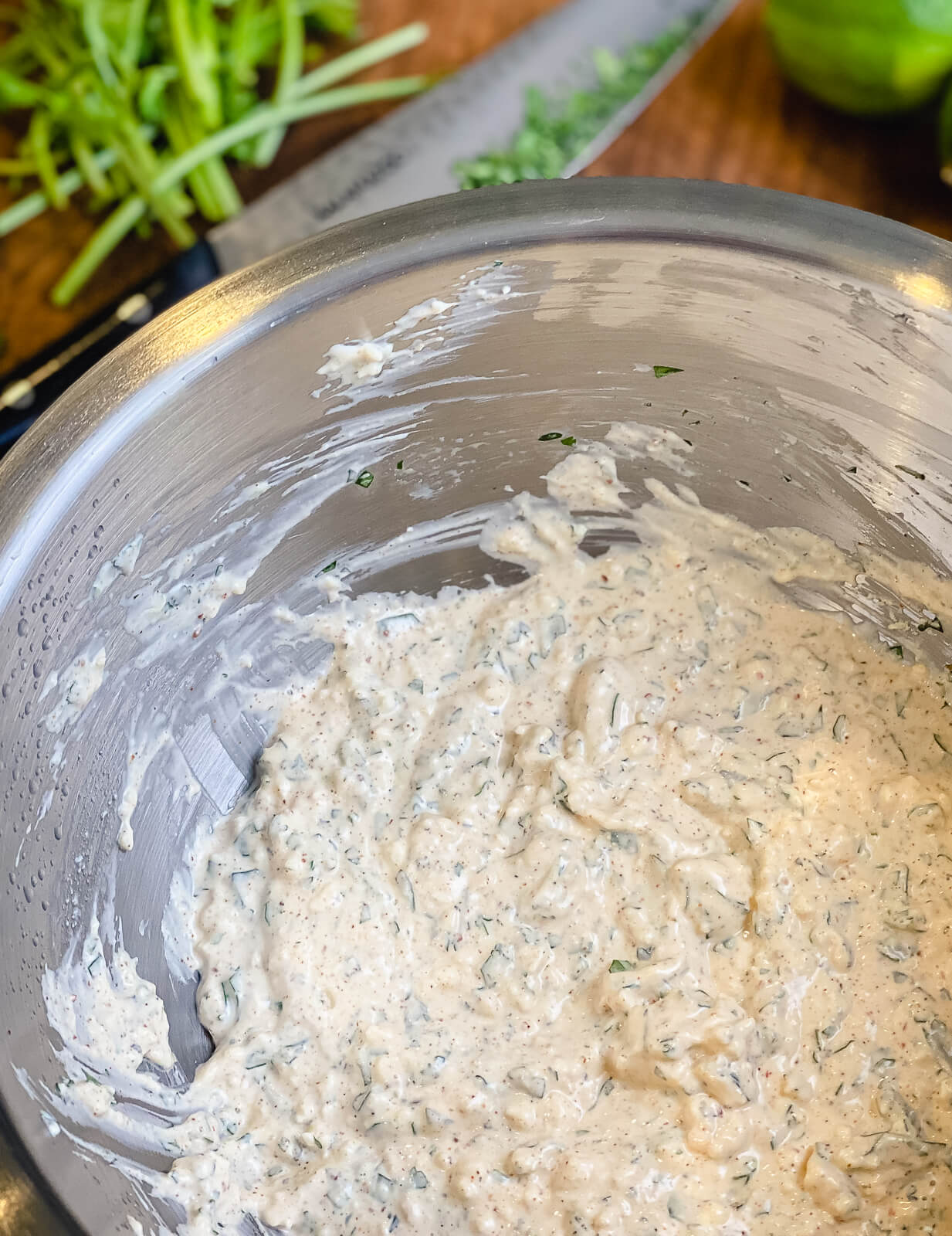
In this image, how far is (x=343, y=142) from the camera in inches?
82.4

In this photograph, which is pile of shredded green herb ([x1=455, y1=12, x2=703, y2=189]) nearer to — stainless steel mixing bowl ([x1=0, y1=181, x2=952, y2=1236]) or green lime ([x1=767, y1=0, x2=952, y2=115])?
green lime ([x1=767, y1=0, x2=952, y2=115])

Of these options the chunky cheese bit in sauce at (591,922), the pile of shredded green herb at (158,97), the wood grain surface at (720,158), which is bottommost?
the chunky cheese bit in sauce at (591,922)

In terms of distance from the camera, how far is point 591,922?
53.2 inches

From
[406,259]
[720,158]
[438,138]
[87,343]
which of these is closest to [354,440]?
[406,259]

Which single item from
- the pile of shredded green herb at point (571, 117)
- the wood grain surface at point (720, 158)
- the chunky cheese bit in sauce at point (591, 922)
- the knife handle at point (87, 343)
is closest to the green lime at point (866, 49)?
the wood grain surface at point (720, 158)

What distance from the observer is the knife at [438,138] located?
184 cm

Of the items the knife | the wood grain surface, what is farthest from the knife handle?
the wood grain surface

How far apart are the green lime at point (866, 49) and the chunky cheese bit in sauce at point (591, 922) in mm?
882

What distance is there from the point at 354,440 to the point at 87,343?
604 mm

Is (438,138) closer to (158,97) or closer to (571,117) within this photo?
(571,117)

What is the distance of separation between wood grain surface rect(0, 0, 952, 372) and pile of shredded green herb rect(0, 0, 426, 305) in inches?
1.5

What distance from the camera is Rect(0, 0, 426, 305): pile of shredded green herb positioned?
1.99 metres

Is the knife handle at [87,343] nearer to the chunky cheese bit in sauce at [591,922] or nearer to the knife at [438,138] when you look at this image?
the knife at [438,138]

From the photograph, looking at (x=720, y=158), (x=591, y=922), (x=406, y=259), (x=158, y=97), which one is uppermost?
(x=158, y=97)
